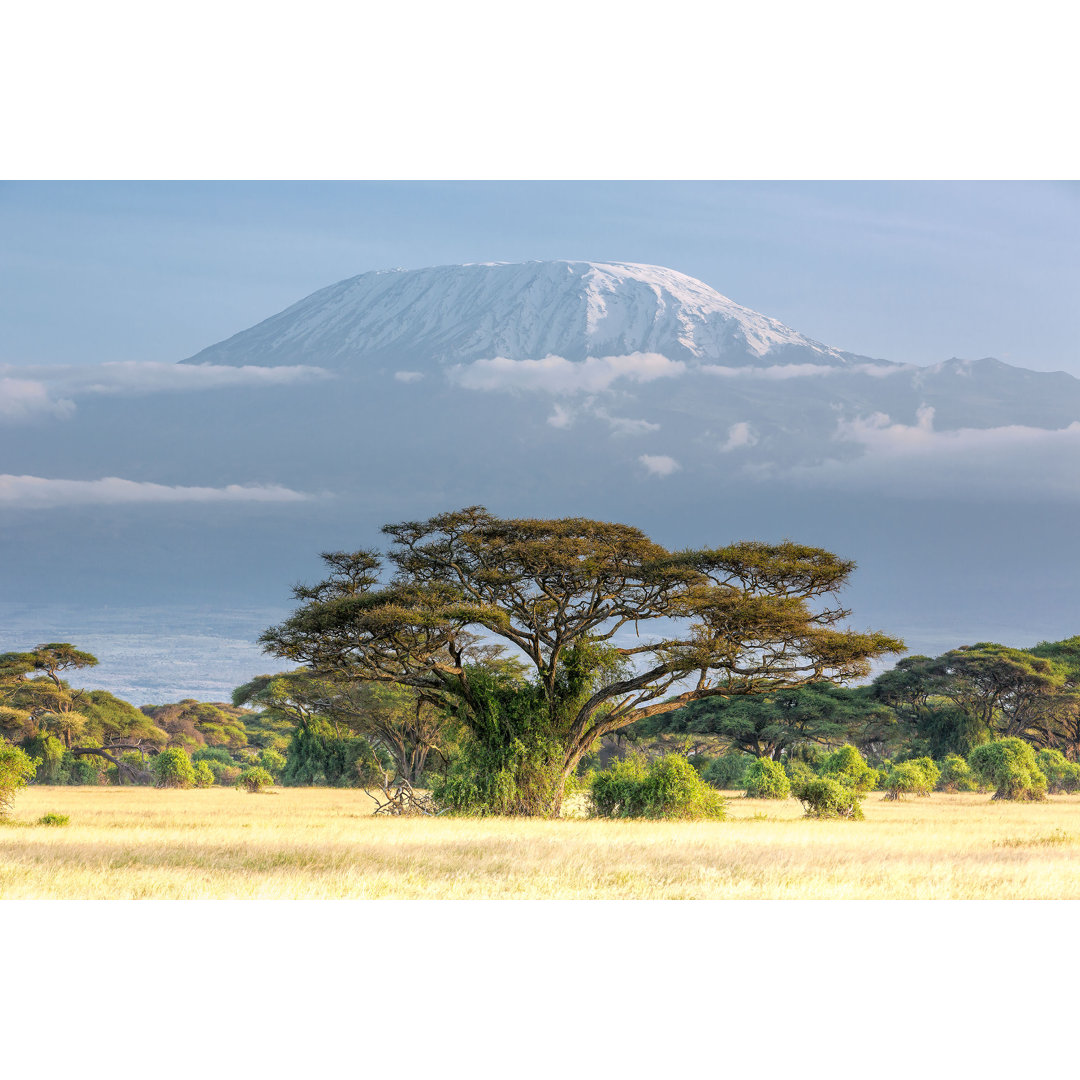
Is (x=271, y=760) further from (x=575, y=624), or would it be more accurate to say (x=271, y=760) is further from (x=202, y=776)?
(x=575, y=624)

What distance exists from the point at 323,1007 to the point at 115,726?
4741cm

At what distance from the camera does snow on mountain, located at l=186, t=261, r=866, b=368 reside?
161500 millimetres

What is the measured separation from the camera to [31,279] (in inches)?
2554

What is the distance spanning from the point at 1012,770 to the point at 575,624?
17046 mm

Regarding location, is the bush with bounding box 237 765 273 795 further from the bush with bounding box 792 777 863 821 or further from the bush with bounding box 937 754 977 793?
the bush with bounding box 937 754 977 793

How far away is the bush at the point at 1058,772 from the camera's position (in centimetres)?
3769

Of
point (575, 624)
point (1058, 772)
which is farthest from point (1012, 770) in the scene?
point (575, 624)

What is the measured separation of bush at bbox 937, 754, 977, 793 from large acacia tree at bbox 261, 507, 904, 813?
59.0 feet

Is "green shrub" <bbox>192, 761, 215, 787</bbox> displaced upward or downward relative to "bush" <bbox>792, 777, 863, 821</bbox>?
downward

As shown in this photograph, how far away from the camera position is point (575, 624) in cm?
2127

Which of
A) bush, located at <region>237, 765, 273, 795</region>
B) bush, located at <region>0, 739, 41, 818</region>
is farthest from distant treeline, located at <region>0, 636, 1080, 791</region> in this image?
bush, located at <region>0, 739, 41, 818</region>

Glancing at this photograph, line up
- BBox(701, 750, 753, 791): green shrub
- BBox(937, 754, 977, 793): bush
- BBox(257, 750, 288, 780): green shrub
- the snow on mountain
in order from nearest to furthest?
1. BBox(937, 754, 977, 793): bush
2. BBox(701, 750, 753, 791): green shrub
3. BBox(257, 750, 288, 780): green shrub
4. the snow on mountain

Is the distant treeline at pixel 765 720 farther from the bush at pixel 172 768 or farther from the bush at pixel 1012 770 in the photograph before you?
the bush at pixel 1012 770
